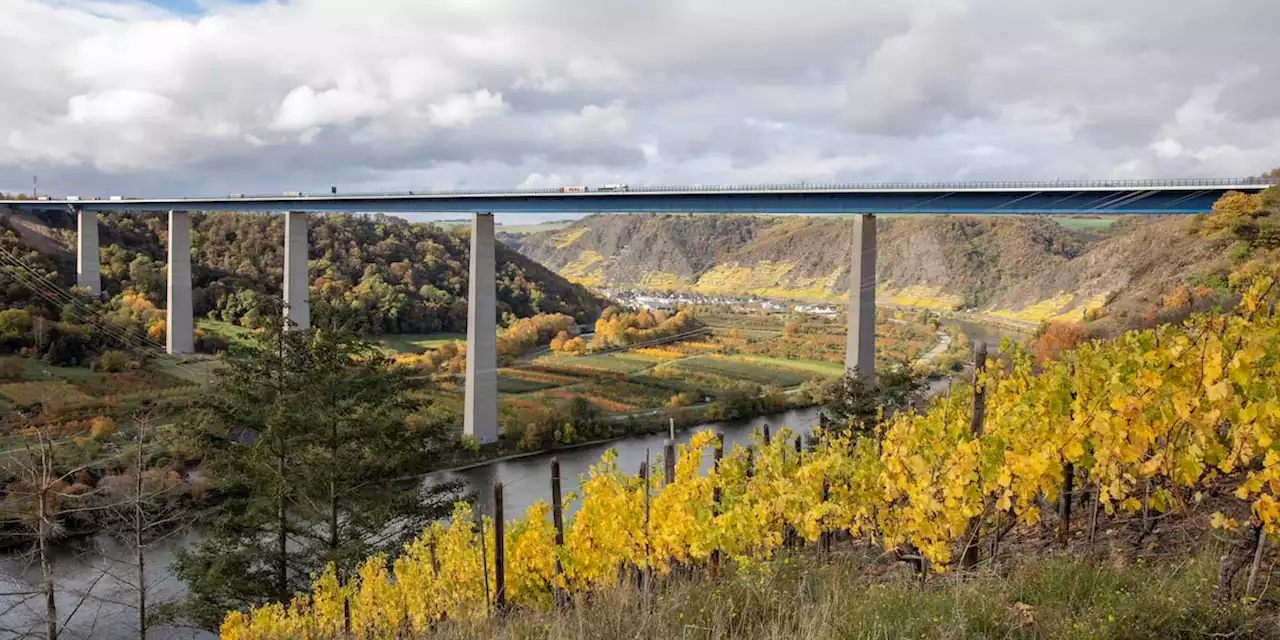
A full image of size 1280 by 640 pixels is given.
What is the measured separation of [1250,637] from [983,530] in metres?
2.25

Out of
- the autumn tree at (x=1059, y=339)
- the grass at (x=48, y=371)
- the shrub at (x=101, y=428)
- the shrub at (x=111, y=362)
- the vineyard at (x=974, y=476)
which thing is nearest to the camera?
the vineyard at (x=974, y=476)

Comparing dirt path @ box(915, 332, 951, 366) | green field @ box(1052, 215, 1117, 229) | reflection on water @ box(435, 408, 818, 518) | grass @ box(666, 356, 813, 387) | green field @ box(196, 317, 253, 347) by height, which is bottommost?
reflection on water @ box(435, 408, 818, 518)

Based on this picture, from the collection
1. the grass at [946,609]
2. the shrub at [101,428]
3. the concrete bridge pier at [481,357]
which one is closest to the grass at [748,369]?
the concrete bridge pier at [481,357]

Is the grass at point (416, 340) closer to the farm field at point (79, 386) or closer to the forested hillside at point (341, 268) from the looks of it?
the forested hillside at point (341, 268)

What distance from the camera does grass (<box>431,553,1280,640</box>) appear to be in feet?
10.5

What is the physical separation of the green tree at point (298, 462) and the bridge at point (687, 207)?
3.29 feet

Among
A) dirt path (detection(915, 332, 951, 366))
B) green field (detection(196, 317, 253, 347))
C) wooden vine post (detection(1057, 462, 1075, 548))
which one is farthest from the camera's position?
green field (detection(196, 317, 253, 347))

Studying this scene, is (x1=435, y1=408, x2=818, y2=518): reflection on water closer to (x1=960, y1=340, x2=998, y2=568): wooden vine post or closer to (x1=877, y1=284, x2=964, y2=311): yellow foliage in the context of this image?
(x1=960, y1=340, x2=998, y2=568): wooden vine post

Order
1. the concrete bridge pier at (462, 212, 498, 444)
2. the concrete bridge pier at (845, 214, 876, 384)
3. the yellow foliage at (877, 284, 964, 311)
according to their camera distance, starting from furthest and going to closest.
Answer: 1. the yellow foliage at (877, 284, 964, 311)
2. the concrete bridge pier at (462, 212, 498, 444)
3. the concrete bridge pier at (845, 214, 876, 384)

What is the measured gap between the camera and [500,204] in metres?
26.3

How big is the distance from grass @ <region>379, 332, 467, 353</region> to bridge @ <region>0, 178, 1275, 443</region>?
32.1ft

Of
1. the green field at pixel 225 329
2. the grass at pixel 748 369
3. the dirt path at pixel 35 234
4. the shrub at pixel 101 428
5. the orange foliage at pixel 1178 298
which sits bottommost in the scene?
the grass at pixel 748 369

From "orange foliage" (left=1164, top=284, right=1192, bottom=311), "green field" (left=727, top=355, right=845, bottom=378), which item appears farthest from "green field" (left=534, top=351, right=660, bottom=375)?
"orange foliage" (left=1164, top=284, right=1192, bottom=311)

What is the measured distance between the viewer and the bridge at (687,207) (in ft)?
59.5
